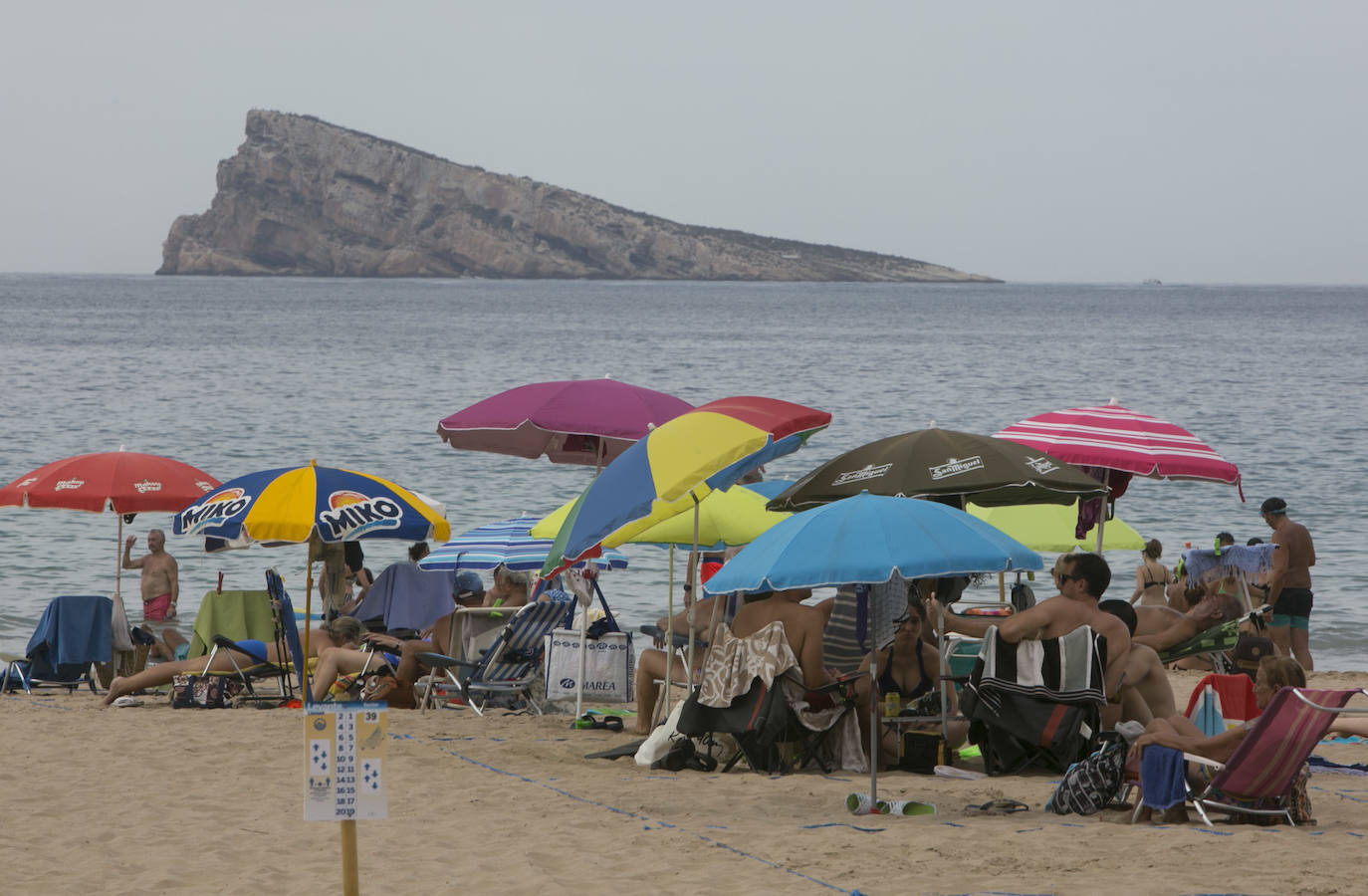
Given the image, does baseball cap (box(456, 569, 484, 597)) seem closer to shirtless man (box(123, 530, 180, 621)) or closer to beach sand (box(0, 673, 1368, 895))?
beach sand (box(0, 673, 1368, 895))

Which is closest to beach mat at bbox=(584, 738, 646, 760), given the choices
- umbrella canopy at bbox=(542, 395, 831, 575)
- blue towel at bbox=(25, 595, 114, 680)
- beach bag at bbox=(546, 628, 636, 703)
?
umbrella canopy at bbox=(542, 395, 831, 575)

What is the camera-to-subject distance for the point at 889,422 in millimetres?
37844

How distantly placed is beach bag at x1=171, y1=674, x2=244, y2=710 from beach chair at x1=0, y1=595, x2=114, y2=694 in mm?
1359

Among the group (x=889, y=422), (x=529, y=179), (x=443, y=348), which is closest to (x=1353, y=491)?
(x=889, y=422)

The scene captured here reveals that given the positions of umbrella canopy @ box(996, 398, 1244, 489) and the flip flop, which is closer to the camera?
the flip flop

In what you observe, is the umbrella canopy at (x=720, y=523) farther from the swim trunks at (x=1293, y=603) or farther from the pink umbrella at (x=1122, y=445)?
the swim trunks at (x=1293, y=603)

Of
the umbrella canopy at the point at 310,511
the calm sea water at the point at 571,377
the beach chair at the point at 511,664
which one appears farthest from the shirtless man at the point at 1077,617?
the calm sea water at the point at 571,377

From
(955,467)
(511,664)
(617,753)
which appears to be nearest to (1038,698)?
(955,467)

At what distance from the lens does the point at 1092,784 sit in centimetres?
625

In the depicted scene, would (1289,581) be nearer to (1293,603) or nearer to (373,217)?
(1293,603)

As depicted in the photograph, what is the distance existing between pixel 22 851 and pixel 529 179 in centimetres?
18062

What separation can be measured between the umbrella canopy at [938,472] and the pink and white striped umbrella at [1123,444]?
2.72ft

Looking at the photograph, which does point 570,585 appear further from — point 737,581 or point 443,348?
point 443,348

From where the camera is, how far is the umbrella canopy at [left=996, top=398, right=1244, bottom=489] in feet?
28.4
